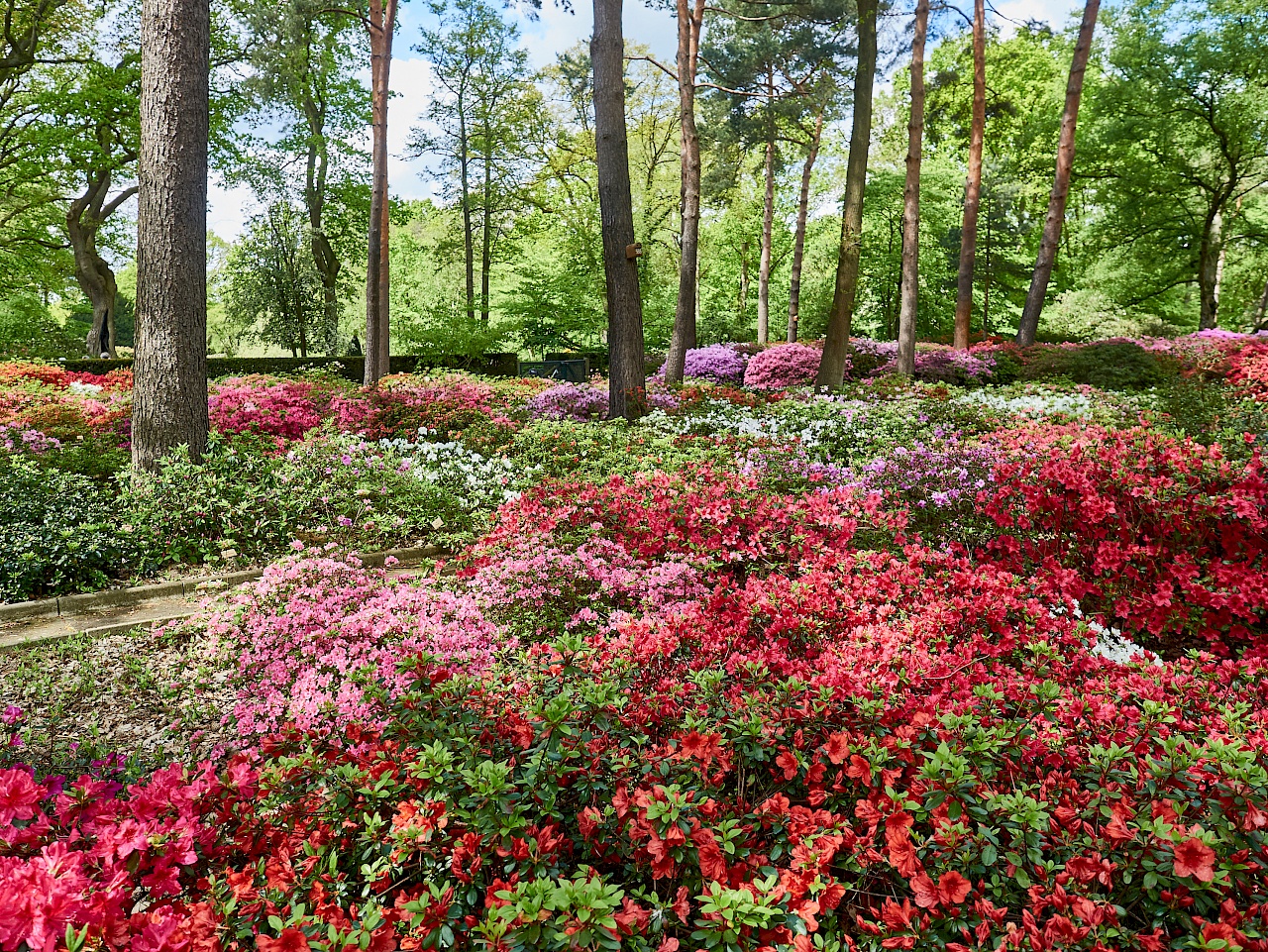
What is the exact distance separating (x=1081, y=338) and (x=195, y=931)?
974 inches

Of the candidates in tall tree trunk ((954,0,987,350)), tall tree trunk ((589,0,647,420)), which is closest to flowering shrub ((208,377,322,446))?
tall tree trunk ((589,0,647,420))

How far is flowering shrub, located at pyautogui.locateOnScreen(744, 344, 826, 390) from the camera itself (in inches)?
555

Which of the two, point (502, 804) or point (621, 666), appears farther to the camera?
point (621, 666)

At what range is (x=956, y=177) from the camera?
24.9m

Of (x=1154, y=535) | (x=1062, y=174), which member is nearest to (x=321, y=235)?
(x=1062, y=174)

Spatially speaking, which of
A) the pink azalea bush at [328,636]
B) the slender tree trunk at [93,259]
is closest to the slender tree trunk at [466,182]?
the slender tree trunk at [93,259]

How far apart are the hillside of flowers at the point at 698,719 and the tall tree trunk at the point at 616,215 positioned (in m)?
2.96

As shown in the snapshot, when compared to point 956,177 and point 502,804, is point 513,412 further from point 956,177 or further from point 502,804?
point 956,177

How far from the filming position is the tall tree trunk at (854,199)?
Result: 10.3 m

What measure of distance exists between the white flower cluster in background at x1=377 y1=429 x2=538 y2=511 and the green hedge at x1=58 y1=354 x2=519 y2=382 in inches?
402

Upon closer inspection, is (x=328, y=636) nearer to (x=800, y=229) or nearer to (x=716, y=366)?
(x=716, y=366)

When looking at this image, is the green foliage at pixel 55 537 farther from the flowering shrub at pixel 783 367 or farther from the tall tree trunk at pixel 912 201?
the tall tree trunk at pixel 912 201

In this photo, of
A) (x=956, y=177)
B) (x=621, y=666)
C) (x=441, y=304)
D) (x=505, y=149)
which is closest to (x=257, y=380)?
(x=441, y=304)

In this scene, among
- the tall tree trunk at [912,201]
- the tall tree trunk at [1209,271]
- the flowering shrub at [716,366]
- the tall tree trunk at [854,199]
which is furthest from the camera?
the tall tree trunk at [1209,271]
